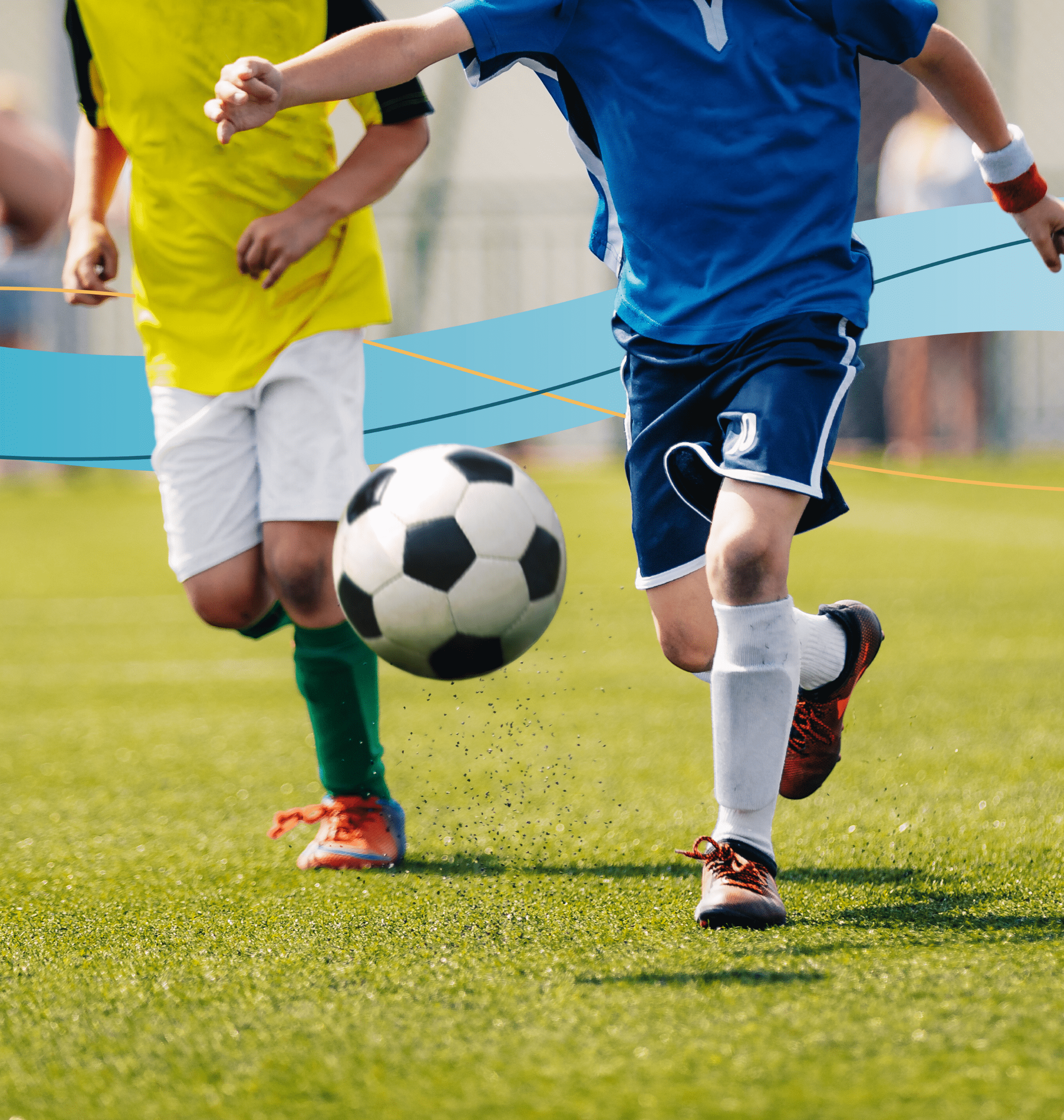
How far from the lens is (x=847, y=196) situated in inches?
99.4

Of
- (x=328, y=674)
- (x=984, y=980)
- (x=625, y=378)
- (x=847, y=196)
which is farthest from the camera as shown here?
(x=328, y=674)

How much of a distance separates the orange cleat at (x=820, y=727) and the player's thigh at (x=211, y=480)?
1113mm

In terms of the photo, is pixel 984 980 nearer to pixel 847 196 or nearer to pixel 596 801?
pixel 847 196

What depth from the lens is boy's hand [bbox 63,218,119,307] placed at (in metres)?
3.14

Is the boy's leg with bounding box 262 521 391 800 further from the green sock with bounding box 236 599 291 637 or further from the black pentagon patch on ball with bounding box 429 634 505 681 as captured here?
the black pentagon patch on ball with bounding box 429 634 505 681

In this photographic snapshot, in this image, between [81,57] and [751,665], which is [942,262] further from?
[81,57]

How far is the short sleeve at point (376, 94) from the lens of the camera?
305 cm

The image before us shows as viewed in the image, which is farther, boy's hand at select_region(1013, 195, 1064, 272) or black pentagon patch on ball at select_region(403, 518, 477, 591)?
boy's hand at select_region(1013, 195, 1064, 272)

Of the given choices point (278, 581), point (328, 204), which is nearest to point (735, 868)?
point (278, 581)

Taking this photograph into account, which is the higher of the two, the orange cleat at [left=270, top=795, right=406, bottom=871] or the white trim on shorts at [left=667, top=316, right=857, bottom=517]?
the white trim on shorts at [left=667, top=316, right=857, bottom=517]

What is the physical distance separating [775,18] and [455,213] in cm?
1048

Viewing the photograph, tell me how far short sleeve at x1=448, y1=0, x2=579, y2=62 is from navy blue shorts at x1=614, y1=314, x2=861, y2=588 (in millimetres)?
490

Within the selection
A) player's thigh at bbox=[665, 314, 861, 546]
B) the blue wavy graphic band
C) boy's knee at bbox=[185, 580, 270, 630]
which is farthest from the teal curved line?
boy's knee at bbox=[185, 580, 270, 630]

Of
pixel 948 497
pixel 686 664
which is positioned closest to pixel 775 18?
pixel 686 664
